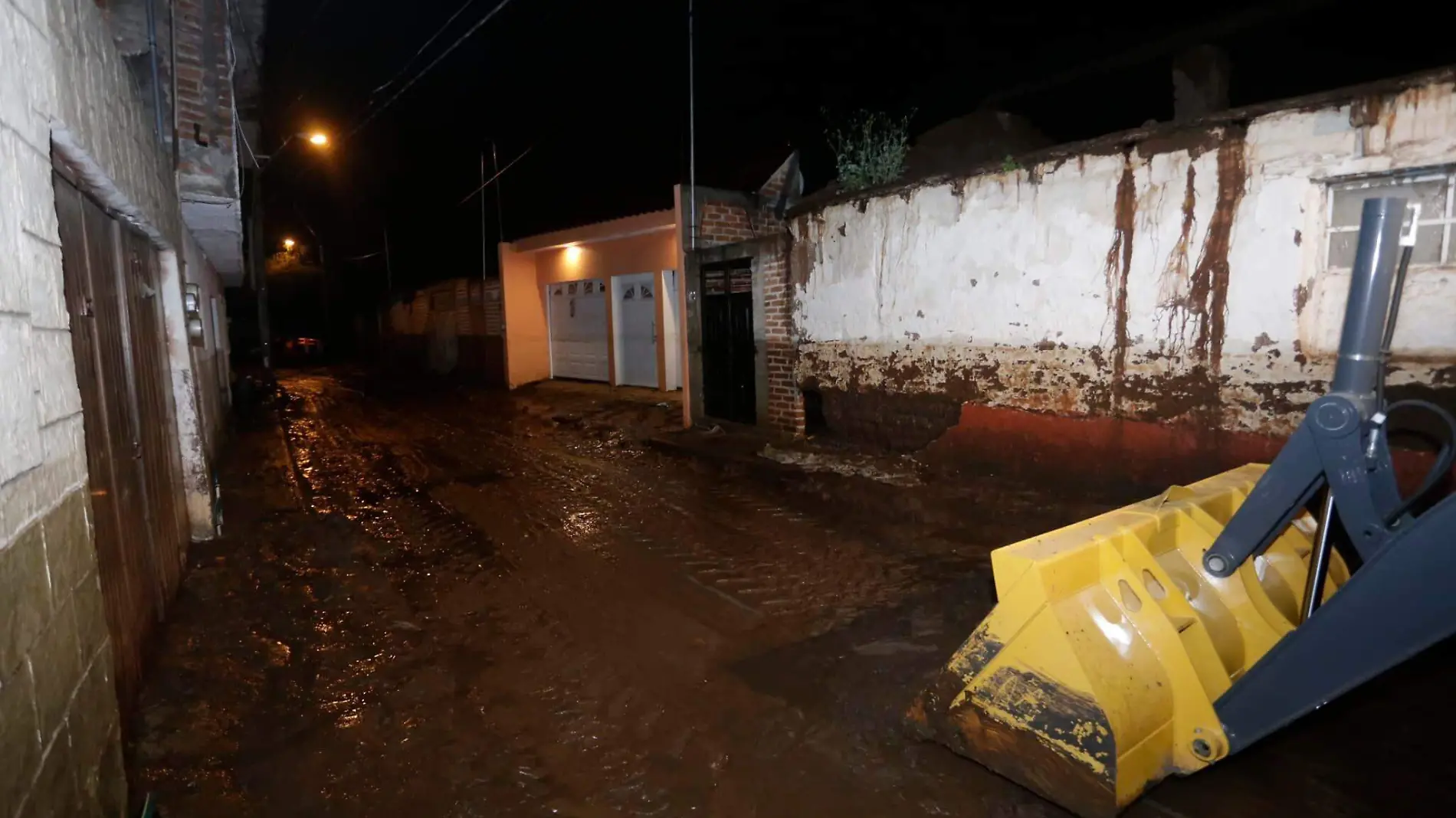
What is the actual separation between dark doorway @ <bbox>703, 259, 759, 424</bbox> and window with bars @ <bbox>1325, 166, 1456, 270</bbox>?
6093mm

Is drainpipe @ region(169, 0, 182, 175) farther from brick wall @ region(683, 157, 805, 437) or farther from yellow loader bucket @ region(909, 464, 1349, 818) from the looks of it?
yellow loader bucket @ region(909, 464, 1349, 818)

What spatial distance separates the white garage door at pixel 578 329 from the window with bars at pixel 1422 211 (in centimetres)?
1218

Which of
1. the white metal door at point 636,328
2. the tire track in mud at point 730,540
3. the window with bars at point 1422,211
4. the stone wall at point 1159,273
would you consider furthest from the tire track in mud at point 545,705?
the white metal door at point 636,328

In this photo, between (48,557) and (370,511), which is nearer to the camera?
(48,557)

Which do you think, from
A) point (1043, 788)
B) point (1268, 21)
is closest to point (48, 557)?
point (1043, 788)

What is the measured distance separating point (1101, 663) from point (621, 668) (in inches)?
90.7

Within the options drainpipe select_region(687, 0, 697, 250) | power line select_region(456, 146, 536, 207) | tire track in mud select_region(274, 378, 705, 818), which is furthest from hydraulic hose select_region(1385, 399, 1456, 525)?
power line select_region(456, 146, 536, 207)

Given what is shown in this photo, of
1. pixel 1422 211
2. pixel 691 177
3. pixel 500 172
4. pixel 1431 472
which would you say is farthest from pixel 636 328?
pixel 1431 472

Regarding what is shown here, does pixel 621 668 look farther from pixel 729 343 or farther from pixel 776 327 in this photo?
pixel 729 343

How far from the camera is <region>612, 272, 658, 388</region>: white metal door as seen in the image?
14234 millimetres

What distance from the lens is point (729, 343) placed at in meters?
10.3

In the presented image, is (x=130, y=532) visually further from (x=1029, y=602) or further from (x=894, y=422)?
(x=894, y=422)

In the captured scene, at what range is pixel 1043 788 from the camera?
104 inches

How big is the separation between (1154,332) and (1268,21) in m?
6.23
